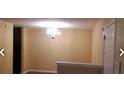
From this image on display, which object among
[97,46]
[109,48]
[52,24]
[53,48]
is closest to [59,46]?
[53,48]

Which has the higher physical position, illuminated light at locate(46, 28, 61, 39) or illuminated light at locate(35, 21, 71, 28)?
illuminated light at locate(35, 21, 71, 28)

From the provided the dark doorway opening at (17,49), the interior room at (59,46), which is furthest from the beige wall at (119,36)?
the dark doorway opening at (17,49)

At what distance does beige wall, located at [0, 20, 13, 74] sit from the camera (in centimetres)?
141

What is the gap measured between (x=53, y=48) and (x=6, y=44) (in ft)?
1.41

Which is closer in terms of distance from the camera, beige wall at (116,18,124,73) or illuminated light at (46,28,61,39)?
beige wall at (116,18,124,73)

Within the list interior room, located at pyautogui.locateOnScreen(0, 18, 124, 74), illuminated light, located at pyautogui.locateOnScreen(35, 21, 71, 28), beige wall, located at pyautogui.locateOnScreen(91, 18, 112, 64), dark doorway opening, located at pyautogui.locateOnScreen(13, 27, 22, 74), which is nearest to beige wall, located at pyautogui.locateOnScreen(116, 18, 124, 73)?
interior room, located at pyautogui.locateOnScreen(0, 18, 124, 74)

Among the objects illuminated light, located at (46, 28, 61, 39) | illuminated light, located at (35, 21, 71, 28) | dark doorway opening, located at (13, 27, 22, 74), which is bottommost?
dark doorway opening, located at (13, 27, 22, 74)

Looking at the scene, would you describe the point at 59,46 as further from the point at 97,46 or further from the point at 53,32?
the point at 97,46

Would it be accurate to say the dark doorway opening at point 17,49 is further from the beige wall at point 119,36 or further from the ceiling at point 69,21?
the beige wall at point 119,36

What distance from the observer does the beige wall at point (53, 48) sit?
145cm

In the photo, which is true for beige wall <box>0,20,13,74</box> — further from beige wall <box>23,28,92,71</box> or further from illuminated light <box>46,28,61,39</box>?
illuminated light <box>46,28,61,39</box>
